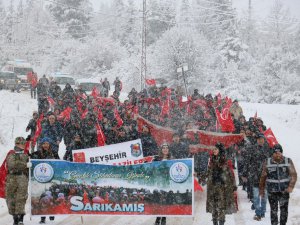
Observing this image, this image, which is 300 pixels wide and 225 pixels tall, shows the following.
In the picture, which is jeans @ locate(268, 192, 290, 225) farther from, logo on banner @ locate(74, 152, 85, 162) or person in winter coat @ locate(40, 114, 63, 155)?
person in winter coat @ locate(40, 114, 63, 155)

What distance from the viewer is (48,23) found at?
248ft

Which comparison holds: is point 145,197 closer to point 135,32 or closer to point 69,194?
point 69,194

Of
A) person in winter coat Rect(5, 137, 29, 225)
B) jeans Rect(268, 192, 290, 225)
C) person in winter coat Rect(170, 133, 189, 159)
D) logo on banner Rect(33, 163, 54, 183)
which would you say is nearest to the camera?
jeans Rect(268, 192, 290, 225)

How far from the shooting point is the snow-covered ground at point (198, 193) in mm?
10031

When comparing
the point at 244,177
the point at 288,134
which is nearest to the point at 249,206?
the point at 244,177

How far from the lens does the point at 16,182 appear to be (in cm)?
910

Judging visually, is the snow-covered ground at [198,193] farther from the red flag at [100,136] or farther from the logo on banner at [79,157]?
the red flag at [100,136]

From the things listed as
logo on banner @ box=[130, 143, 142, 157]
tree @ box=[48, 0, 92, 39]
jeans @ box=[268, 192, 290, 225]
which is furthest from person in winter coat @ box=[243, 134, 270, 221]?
tree @ box=[48, 0, 92, 39]

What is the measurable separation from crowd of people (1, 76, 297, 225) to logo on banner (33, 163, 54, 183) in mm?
272

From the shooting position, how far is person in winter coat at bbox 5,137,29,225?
29.8 ft

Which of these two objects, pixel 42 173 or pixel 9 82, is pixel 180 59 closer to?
pixel 9 82

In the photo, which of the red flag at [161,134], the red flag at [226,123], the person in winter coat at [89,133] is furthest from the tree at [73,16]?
the person in winter coat at [89,133]

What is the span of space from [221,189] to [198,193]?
Result: 371 centimetres

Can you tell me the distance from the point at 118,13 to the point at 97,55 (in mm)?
24174
